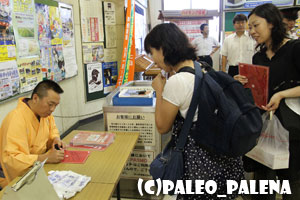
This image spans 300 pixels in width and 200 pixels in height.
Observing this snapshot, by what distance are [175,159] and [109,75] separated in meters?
3.93

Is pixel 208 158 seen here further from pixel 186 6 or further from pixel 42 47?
pixel 186 6

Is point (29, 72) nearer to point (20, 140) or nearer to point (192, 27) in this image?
point (20, 140)

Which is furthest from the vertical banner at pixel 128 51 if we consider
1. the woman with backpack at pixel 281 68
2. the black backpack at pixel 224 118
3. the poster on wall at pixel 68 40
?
the black backpack at pixel 224 118

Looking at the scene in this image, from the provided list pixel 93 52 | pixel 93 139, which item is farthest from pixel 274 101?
pixel 93 52

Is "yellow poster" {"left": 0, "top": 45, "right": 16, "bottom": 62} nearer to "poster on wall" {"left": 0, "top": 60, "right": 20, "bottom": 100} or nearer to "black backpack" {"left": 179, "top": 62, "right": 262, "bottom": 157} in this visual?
"poster on wall" {"left": 0, "top": 60, "right": 20, "bottom": 100}

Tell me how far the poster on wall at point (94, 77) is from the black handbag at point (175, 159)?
11.5ft

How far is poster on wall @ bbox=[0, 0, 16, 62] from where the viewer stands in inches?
88.3

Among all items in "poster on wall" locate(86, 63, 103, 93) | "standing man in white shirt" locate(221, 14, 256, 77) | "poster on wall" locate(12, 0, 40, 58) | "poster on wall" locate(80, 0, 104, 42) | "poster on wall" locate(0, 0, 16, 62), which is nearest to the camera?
"poster on wall" locate(0, 0, 16, 62)

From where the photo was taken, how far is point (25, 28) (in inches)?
104

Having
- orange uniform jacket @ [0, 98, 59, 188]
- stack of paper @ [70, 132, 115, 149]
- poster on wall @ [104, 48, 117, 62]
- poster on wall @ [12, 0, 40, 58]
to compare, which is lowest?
stack of paper @ [70, 132, 115, 149]

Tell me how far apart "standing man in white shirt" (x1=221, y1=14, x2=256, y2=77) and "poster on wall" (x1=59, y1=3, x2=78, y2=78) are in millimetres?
2603

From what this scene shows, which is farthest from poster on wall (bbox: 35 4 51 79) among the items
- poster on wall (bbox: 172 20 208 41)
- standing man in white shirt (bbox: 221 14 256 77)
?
poster on wall (bbox: 172 20 208 41)

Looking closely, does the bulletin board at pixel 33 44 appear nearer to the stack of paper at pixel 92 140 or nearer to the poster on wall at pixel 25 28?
the poster on wall at pixel 25 28

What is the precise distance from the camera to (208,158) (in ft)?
3.81
